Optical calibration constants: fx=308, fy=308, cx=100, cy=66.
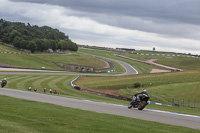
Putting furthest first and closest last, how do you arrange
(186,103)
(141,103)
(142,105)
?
(186,103)
(141,103)
(142,105)

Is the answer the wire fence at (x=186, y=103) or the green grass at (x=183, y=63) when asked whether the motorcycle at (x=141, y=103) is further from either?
the green grass at (x=183, y=63)

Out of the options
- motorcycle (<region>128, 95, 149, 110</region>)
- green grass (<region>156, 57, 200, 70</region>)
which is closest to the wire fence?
motorcycle (<region>128, 95, 149, 110</region>)

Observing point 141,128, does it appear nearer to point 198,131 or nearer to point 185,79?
point 198,131

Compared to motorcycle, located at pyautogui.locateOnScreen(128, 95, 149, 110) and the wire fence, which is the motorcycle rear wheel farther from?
the wire fence

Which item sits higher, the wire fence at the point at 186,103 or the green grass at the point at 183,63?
the green grass at the point at 183,63

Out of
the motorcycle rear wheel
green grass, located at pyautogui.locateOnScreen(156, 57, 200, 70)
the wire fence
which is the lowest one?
the wire fence

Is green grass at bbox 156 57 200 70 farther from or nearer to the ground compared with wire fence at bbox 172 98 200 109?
farther from the ground

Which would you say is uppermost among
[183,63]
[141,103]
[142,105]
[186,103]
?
[141,103]

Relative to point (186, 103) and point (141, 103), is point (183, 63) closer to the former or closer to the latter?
point (186, 103)

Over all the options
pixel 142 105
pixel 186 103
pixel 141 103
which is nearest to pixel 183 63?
pixel 186 103

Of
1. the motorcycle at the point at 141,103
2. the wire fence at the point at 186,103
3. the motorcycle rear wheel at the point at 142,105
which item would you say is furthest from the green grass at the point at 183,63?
the motorcycle rear wheel at the point at 142,105

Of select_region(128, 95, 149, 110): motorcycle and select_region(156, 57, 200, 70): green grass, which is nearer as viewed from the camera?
select_region(128, 95, 149, 110): motorcycle

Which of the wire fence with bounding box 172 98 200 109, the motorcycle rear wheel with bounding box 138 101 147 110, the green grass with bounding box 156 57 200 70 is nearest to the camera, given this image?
the motorcycle rear wheel with bounding box 138 101 147 110

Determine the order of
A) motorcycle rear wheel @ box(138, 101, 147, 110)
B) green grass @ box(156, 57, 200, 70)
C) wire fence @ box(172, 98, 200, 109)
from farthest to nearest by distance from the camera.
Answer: green grass @ box(156, 57, 200, 70), wire fence @ box(172, 98, 200, 109), motorcycle rear wheel @ box(138, 101, 147, 110)
